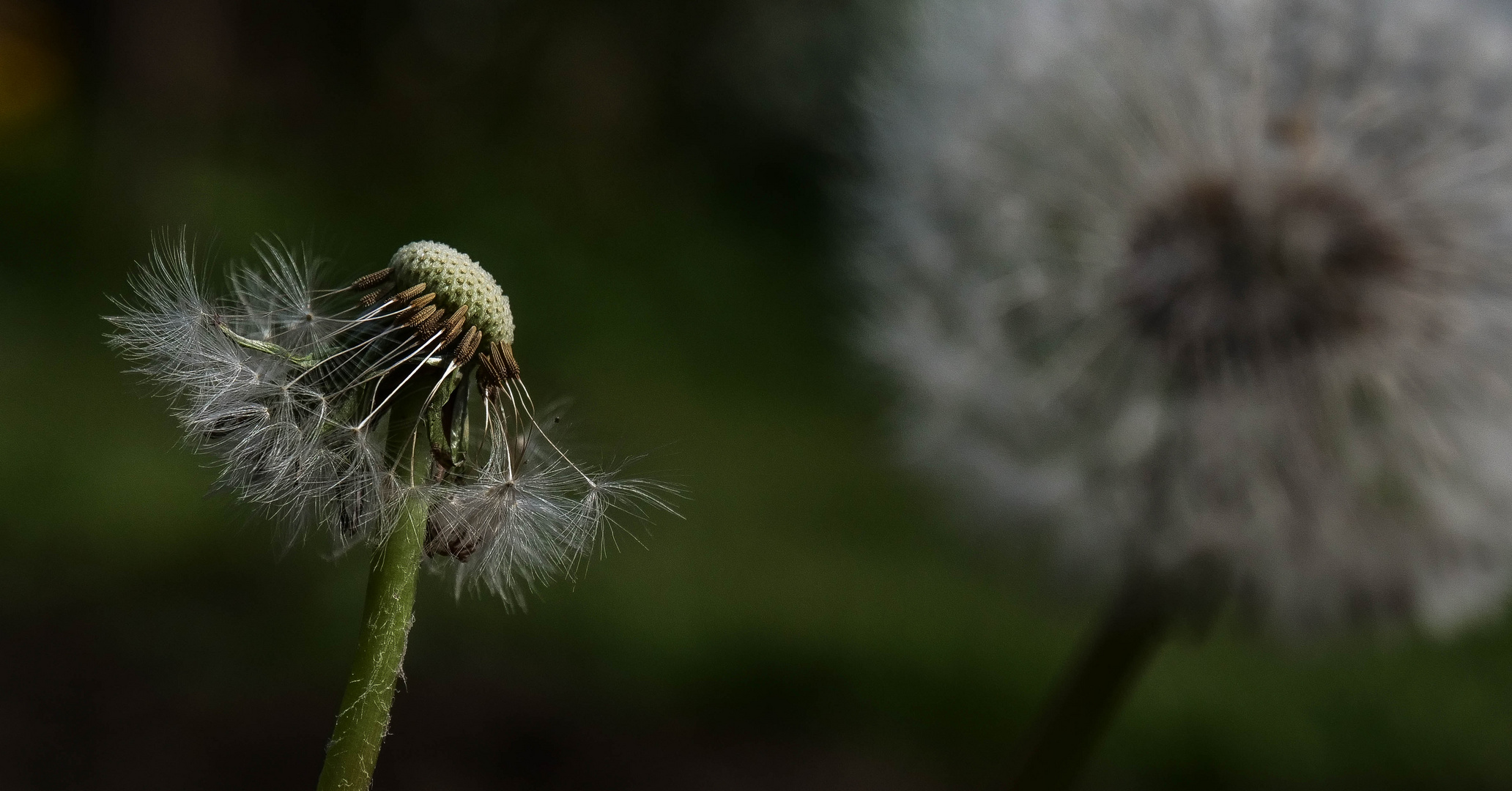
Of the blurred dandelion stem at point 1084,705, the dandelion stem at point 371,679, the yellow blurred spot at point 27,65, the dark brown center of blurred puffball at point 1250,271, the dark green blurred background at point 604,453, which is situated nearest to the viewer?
the dandelion stem at point 371,679

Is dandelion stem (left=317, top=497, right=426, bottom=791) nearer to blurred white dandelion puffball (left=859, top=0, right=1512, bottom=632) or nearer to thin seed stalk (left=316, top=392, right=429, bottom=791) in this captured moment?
thin seed stalk (left=316, top=392, right=429, bottom=791)

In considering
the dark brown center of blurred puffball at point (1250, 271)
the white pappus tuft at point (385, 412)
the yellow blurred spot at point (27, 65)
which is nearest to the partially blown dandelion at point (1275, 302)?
the dark brown center of blurred puffball at point (1250, 271)

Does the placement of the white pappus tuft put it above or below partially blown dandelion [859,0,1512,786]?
below

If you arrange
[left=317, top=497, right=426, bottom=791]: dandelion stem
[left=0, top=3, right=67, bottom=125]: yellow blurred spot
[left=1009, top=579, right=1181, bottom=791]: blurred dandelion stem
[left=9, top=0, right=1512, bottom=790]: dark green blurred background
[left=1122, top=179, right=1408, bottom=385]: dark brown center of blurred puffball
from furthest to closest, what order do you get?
[left=0, top=3, right=67, bottom=125]: yellow blurred spot, [left=9, top=0, right=1512, bottom=790]: dark green blurred background, [left=1122, top=179, right=1408, bottom=385]: dark brown center of blurred puffball, [left=1009, top=579, right=1181, bottom=791]: blurred dandelion stem, [left=317, top=497, right=426, bottom=791]: dandelion stem

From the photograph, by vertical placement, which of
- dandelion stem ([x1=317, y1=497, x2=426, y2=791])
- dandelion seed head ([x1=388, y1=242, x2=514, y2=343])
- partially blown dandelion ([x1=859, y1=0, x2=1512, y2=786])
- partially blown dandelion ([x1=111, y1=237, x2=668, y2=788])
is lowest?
dandelion stem ([x1=317, y1=497, x2=426, y2=791])

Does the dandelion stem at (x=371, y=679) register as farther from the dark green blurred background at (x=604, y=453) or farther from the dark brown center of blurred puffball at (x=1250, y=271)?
the dark brown center of blurred puffball at (x=1250, y=271)

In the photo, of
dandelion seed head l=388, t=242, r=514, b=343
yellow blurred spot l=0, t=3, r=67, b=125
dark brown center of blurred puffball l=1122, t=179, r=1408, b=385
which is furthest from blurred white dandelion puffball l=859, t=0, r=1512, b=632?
yellow blurred spot l=0, t=3, r=67, b=125
